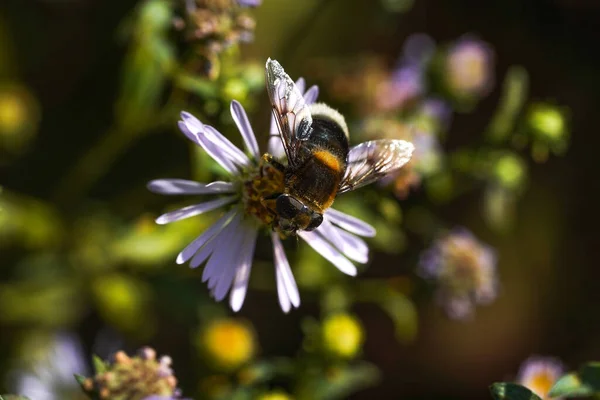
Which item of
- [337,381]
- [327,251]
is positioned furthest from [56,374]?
[327,251]

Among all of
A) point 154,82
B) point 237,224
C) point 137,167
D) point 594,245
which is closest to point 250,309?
point 137,167

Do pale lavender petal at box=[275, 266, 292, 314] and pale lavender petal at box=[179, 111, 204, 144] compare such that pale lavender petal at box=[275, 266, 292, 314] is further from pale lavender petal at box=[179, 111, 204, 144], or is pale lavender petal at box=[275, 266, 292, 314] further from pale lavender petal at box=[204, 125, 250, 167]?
pale lavender petal at box=[179, 111, 204, 144]

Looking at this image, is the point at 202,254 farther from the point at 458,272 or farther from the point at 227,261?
the point at 458,272

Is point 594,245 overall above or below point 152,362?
above

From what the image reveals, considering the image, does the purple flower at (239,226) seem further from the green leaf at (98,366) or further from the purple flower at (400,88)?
the purple flower at (400,88)

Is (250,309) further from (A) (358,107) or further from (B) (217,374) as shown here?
(A) (358,107)

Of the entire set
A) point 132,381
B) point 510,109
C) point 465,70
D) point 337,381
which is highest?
point 465,70

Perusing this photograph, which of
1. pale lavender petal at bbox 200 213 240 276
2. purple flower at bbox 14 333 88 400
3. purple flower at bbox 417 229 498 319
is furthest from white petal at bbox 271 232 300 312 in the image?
purple flower at bbox 14 333 88 400
